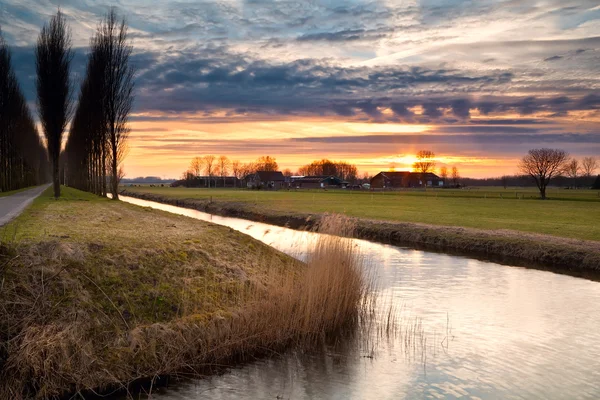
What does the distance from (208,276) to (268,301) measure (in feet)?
9.55

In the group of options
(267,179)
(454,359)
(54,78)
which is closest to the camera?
(454,359)

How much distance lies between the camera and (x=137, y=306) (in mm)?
12805

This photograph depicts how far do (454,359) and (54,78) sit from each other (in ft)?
139

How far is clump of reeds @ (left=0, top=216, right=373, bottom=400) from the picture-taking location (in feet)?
33.2

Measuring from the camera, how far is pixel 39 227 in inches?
711

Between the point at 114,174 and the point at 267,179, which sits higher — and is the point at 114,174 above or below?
below

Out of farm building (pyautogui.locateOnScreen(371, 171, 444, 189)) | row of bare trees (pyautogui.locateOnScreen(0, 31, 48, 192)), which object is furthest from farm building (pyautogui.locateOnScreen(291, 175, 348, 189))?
row of bare trees (pyautogui.locateOnScreen(0, 31, 48, 192))

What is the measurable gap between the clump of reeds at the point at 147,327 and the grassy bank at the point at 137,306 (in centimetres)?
3

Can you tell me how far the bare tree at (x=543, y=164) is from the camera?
101875mm

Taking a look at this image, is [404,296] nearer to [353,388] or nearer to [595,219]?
[353,388]

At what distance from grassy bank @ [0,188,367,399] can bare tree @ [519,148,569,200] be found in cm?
9578

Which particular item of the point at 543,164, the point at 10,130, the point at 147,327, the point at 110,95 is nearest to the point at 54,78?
the point at 110,95

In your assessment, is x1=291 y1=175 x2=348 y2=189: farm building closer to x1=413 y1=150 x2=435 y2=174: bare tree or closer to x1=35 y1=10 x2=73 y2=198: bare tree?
x1=413 y1=150 x2=435 y2=174: bare tree

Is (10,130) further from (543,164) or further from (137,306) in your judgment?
(543,164)
